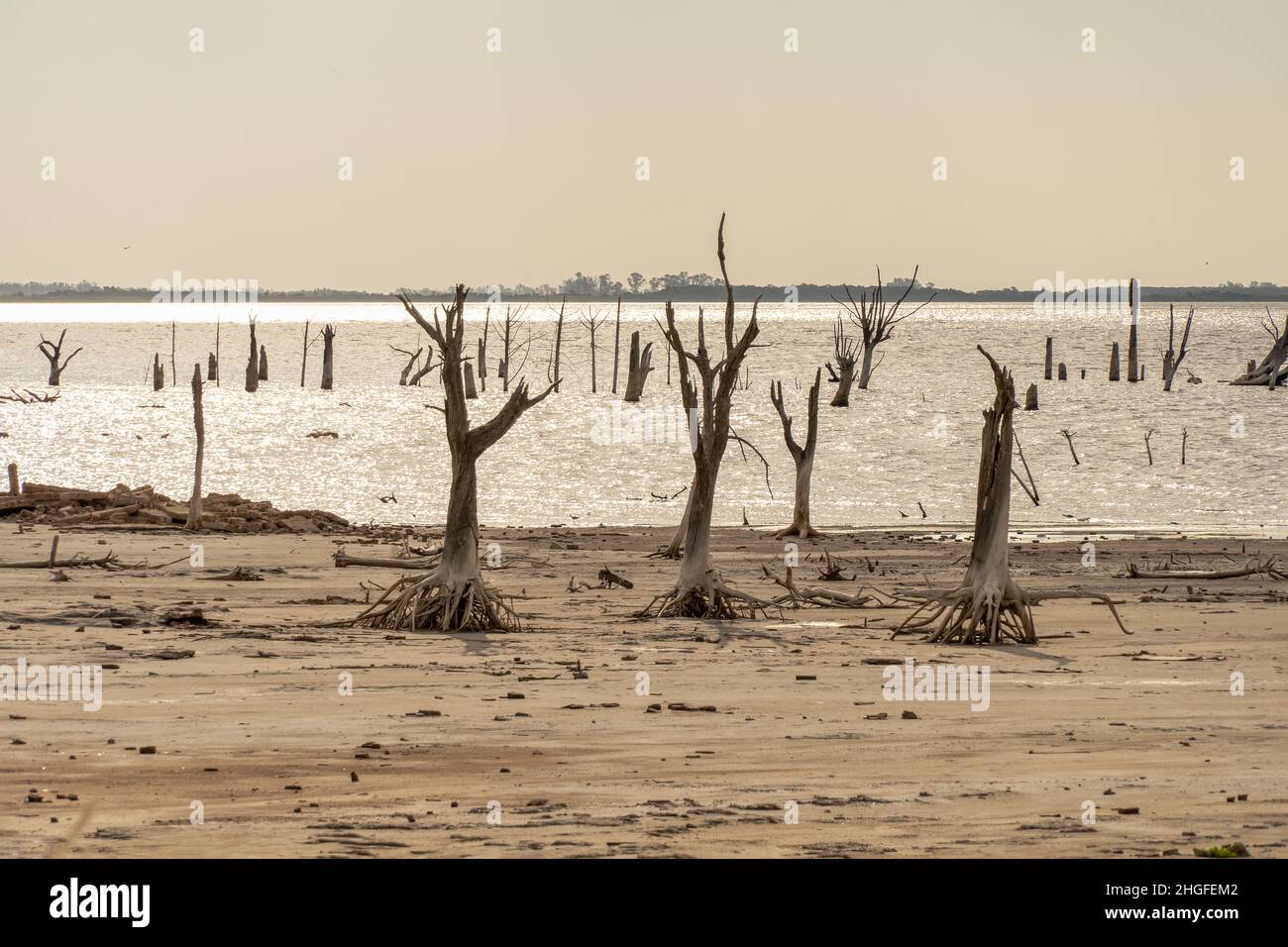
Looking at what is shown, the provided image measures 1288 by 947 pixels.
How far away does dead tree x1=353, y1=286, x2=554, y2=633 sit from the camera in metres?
13.6

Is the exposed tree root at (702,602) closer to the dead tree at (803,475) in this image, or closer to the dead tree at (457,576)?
the dead tree at (457,576)

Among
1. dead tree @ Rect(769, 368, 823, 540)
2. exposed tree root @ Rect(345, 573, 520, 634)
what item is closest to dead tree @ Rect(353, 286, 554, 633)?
exposed tree root @ Rect(345, 573, 520, 634)

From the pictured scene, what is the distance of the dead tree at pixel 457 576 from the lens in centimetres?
1362

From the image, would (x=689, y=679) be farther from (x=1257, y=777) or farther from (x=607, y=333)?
(x=607, y=333)

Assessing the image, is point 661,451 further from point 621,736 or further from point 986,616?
point 621,736

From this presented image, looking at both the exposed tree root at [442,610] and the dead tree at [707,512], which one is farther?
the dead tree at [707,512]

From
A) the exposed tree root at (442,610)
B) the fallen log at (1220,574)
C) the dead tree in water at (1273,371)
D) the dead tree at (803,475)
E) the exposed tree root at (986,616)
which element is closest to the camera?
the exposed tree root at (986,616)

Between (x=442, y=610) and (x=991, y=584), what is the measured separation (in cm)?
450

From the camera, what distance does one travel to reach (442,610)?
13688 millimetres

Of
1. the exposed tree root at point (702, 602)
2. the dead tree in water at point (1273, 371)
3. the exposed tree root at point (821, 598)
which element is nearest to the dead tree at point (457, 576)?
the exposed tree root at point (702, 602)

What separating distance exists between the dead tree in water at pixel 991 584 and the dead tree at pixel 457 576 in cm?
347

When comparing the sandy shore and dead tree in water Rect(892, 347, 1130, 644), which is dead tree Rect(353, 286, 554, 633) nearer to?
the sandy shore

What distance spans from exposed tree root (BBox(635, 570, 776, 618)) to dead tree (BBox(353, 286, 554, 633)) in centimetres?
149
